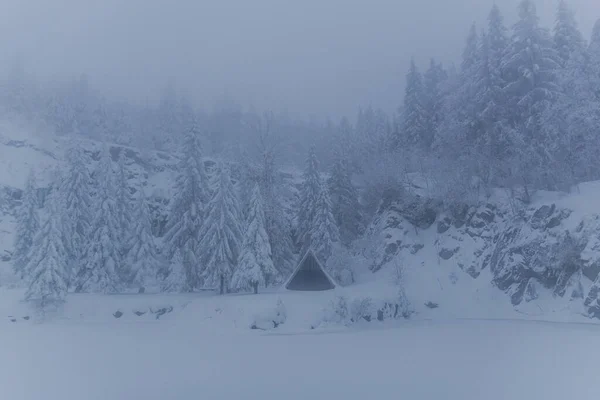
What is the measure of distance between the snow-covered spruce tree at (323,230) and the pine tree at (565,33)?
25325mm

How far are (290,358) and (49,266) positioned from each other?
24.6m

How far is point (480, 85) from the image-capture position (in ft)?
147

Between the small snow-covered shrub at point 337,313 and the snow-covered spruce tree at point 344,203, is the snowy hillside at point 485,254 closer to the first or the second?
the snow-covered spruce tree at point 344,203

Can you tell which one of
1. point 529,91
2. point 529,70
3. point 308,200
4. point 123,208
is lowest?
point 123,208

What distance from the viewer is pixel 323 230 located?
48.2 m

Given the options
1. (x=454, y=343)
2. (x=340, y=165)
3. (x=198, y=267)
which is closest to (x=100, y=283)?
(x=198, y=267)

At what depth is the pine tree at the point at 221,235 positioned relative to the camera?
4053cm

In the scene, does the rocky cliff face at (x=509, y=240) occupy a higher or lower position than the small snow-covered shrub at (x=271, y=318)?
higher

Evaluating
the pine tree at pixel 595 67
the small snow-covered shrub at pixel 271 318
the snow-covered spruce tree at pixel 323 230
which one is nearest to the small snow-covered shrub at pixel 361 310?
the small snow-covered shrub at pixel 271 318

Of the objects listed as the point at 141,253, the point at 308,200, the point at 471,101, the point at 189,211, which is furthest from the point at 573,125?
the point at 141,253

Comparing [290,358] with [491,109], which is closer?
[290,358]

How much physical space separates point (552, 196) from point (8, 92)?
84022 millimetres

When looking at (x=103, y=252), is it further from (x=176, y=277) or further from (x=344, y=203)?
(x=344, y=203)

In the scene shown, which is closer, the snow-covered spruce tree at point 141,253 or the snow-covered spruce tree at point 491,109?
the snow-covered spruce tree at point 491,109
